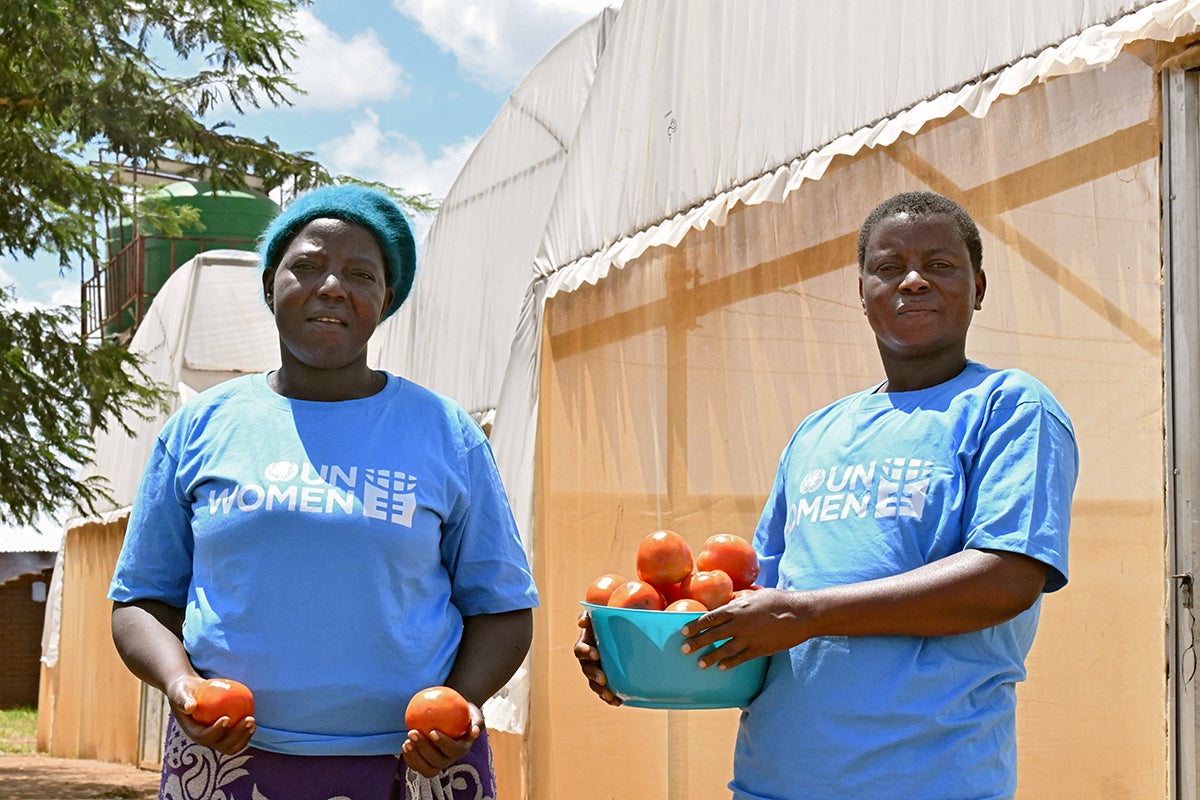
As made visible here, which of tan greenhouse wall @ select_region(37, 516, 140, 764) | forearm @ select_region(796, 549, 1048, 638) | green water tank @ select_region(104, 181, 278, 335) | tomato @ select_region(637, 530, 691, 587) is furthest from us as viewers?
green water tank @ select_region(104, 181, 278, 335)

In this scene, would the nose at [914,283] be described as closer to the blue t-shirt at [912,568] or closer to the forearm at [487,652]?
the blue t-shirt at [912,568]

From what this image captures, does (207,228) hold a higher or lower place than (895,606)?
higher

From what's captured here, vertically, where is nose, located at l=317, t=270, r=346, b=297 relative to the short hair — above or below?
below

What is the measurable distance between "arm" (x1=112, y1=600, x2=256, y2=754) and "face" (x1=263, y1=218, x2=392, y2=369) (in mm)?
486

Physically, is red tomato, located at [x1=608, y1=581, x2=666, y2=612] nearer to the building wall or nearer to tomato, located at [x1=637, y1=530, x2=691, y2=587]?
tomato, located at [x1=637, y1=530, x2=691, y2=587]

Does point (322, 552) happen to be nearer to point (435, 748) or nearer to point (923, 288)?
point (435, 748)

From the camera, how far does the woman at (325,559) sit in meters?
2.18

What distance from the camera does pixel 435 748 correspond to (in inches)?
83.8

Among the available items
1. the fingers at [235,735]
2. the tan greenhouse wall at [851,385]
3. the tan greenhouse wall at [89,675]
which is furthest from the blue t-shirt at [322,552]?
the tan greenhouse wall at [89,675]

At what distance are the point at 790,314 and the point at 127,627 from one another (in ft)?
9.07

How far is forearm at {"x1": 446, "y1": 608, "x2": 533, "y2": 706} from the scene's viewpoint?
7.47 ft

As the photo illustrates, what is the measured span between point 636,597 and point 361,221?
2.58 ft

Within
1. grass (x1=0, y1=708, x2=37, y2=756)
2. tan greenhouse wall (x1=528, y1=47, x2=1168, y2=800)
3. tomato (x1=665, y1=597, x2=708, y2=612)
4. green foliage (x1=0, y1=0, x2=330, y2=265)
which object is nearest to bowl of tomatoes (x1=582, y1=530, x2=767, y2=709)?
tomato (x1=665, y1=597, x2=708, y2=612)

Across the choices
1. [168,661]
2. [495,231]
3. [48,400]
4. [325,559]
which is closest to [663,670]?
[325,559]
